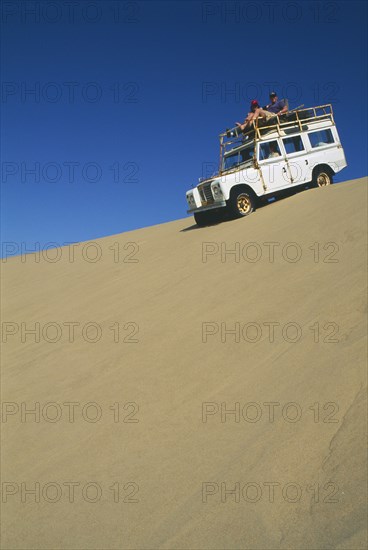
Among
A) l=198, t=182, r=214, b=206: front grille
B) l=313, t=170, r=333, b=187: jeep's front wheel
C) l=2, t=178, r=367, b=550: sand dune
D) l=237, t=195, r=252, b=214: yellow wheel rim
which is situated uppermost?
l=198, t=182, r=214, b=206: front grille

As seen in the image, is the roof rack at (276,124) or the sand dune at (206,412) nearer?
the sand dune at (206,412)

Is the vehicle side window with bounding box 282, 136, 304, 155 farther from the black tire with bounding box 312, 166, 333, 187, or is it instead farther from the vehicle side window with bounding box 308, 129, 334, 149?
the black tire with bounding box 312, 166, 333, 187

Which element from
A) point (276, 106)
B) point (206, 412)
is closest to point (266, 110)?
point (276, 106)

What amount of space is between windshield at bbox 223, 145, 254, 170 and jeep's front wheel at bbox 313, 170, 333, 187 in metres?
2.00

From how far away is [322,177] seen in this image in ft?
37.7

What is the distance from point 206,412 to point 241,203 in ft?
24.8

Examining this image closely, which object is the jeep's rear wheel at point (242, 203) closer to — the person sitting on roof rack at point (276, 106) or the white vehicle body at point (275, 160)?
the white vehicle body at point (275, 160)

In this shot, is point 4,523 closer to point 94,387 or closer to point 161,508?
point 161,508

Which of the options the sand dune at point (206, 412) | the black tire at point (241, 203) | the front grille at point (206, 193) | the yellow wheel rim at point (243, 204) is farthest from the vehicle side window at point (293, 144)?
the sand dune at point (206, 412)

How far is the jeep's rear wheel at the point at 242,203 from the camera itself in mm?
9812

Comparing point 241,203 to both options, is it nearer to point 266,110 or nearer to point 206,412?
point 266,110

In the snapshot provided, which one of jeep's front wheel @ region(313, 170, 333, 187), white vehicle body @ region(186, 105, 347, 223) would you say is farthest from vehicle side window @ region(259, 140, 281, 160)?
jeep's front wheel @ region(313, 170, 333, 187)

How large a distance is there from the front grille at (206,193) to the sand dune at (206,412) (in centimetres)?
414

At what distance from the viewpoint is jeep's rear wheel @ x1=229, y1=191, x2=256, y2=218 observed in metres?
9.81
